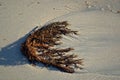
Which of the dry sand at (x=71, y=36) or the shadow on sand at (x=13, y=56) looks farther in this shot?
the shadow on sand at (x=13, y=56)

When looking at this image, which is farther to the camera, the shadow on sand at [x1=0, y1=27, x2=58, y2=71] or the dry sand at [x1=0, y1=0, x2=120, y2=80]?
the shadow on sand at [x1=0, y1=27, x2=58, y2=71]

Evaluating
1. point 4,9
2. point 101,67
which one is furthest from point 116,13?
point 4,9

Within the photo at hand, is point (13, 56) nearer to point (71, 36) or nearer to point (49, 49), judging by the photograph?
point (49, 49)

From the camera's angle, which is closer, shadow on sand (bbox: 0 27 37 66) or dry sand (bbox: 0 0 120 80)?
dry sand (bbox: 0 0 120 80)

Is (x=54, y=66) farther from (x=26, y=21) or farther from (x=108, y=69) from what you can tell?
(x=26, y=21)

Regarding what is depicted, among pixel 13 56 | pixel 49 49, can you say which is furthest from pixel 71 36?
pixel 13 56
